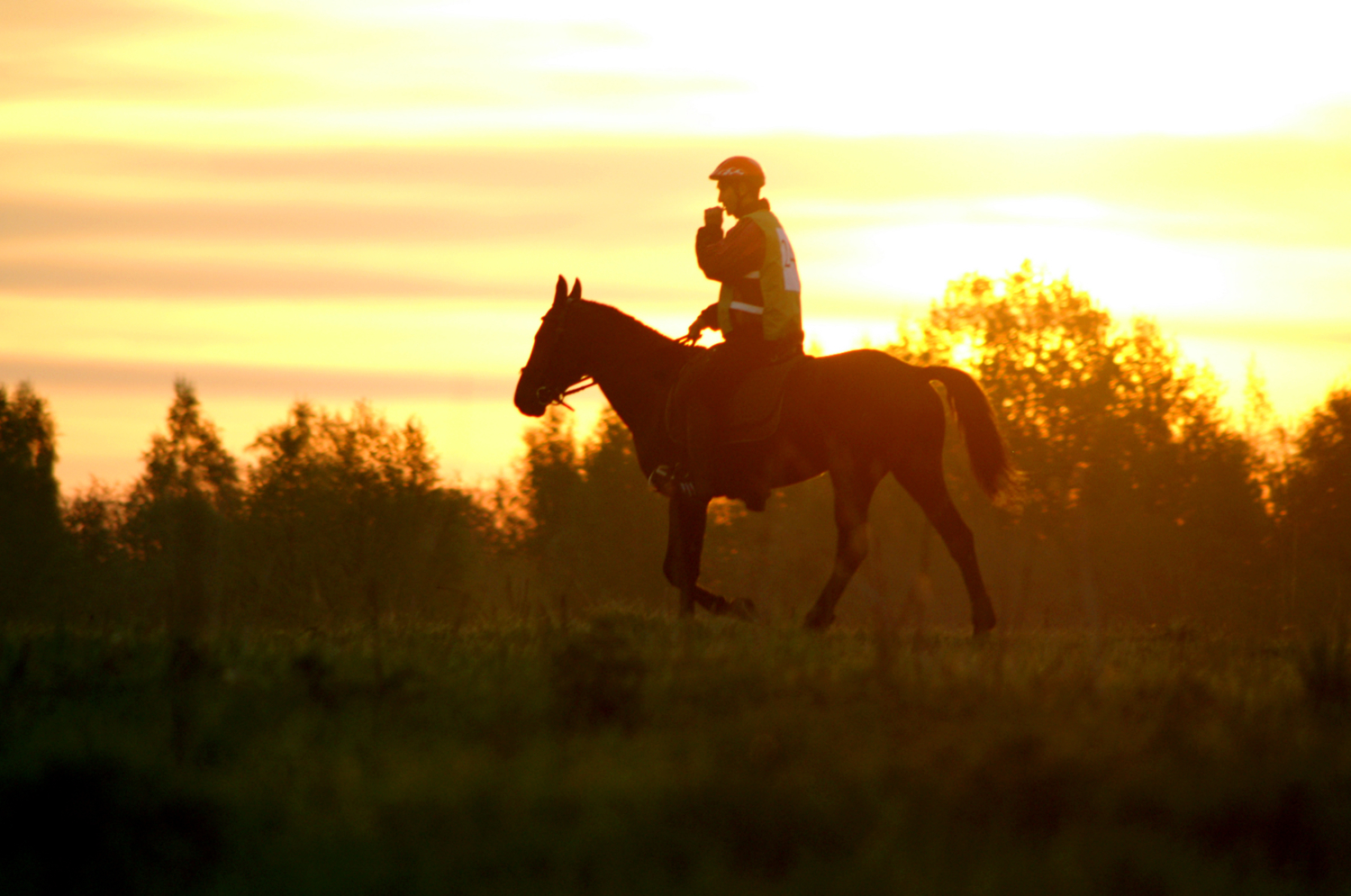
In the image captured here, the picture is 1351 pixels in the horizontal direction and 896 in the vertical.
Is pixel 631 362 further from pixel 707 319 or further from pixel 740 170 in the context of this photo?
pixel 740 170

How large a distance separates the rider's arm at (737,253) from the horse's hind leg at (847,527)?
5.50 feet

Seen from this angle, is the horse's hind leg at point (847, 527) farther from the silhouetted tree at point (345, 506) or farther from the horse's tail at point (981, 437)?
the silhouetted tree at point (345, 506)

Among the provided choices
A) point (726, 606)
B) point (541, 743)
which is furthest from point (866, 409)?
point (541, 743)

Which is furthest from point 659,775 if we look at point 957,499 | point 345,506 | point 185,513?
point 345,506

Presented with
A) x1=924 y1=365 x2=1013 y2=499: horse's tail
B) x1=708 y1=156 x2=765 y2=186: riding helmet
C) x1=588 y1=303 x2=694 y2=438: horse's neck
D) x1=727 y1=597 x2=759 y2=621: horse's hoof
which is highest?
x1=708 y1=156 x2=765 y2=186: riding helmet

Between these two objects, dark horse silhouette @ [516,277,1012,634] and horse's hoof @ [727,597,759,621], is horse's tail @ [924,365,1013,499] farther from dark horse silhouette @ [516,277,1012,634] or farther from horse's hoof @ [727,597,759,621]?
horse's hoof @ [727,597,759,621]

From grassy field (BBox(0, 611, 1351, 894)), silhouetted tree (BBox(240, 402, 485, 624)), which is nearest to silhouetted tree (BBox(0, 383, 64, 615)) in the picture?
silhouetted tree (BBox(240, 402, 485, 624))

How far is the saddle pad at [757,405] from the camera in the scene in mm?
10750

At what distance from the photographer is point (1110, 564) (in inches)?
1969

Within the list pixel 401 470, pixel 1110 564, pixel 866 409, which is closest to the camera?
pixel 866 409

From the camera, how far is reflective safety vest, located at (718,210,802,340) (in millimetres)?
10609

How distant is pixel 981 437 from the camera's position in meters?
11.5

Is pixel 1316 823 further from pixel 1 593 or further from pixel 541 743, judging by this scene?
pixel 1 593

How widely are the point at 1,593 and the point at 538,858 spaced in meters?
65.3
